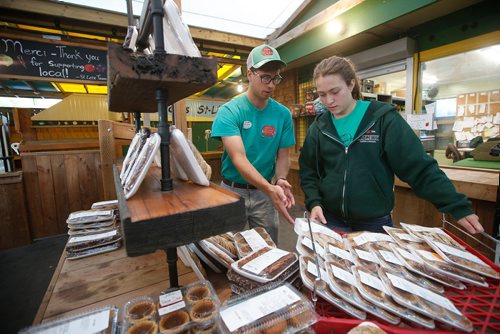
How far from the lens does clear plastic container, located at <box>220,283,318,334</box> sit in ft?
2.12

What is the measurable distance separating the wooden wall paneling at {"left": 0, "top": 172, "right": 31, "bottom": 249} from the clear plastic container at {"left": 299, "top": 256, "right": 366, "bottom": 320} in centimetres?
422

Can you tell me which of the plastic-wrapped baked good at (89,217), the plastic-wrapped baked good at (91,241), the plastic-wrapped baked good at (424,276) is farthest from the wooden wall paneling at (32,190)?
the plastic-wrapped baked good at (424,276)

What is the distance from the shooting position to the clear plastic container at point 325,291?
28.4 inches

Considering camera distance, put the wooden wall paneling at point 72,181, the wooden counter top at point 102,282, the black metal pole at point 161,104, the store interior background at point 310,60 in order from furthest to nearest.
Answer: the wooden wall paneling at point 72,181 < the store interior background at point 310,60 < the wooden counter top at point 102,282 < the black metal pole at point 161,104

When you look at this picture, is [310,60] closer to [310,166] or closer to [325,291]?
[310,166]

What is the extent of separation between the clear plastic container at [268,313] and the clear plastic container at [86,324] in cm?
32

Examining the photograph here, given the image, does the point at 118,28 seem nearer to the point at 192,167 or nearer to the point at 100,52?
the point at 100,52

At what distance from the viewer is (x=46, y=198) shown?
3.61 metres

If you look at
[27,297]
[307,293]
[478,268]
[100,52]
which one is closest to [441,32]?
[478,268]

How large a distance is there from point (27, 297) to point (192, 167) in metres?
2.95

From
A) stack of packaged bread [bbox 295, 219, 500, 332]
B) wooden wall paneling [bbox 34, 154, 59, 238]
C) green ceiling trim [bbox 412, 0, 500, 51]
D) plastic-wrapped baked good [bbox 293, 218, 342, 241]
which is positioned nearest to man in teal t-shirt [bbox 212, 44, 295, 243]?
plastic-wrapped baked good [bbox 293, 218, 342, 241]

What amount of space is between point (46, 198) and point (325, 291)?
4301 millimetres

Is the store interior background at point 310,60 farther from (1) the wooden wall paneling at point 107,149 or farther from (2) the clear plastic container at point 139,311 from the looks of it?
(2) the clear plastic container at point 139,311

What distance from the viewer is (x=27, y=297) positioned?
2436 millimetres
